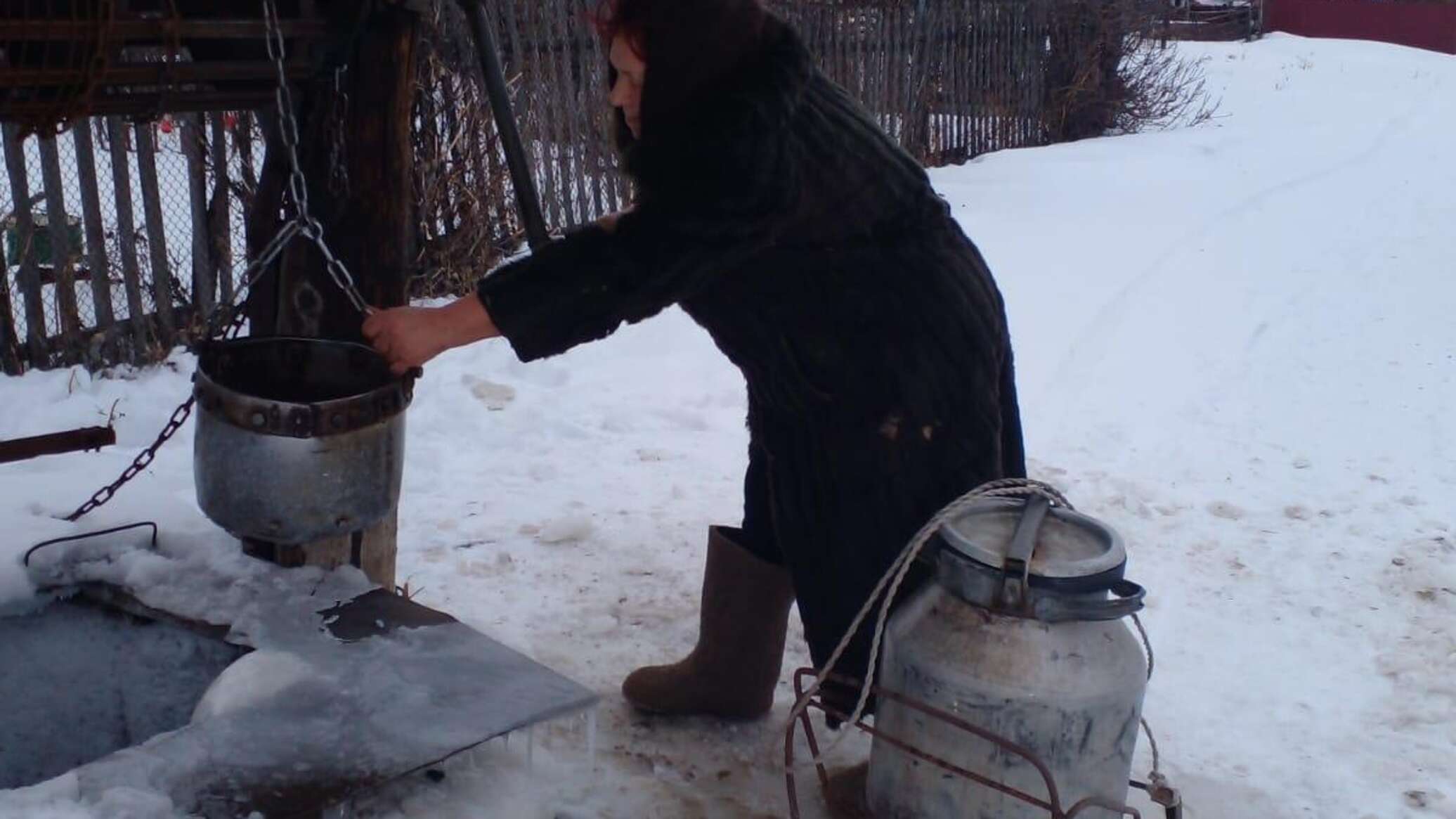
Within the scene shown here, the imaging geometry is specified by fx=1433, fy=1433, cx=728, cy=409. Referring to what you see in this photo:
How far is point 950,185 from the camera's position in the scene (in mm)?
10836

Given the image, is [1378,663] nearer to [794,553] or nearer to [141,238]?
[794,553]

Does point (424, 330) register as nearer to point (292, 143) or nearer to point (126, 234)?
point (292, 143)

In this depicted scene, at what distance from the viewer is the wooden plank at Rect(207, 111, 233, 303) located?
6.15 metres

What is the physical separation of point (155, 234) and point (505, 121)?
3.59 metres

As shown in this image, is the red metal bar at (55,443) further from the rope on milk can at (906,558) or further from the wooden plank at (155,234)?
the wooden plank at (155,234)

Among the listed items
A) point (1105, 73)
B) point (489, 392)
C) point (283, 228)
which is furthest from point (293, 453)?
point (1105, 73)

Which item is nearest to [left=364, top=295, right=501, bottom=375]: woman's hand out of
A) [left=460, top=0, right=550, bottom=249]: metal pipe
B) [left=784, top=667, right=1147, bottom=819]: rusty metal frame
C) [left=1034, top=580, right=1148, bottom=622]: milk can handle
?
[left=460, top=0, right=550, bottom=249]: metal pipe

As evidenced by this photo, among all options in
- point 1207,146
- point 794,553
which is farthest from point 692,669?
point 1207,146

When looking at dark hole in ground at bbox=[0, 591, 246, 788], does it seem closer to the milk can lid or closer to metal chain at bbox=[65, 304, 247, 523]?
metal chain at bbox=[65, 304, 247, 523]

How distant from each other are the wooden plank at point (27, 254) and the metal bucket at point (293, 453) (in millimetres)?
3121

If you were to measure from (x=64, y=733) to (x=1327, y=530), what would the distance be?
12.8 ft

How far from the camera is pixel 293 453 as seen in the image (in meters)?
2.71

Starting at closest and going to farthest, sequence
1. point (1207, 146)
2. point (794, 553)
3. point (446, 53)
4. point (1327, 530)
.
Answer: point (794, 553)
point (1327, 530)
point (446, 53)
point (1207, 146)

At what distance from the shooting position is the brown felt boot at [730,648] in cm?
322
